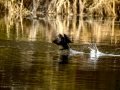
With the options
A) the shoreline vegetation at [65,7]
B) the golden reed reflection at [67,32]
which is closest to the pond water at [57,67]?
the golden reed reflection at [67,32]

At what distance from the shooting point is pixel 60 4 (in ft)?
170

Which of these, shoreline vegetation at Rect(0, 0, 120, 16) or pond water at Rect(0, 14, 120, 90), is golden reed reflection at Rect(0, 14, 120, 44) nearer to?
pond water at Rect(0, 14, 120, 90)

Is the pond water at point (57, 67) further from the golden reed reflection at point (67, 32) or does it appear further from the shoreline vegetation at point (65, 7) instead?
the shoreline vegetation at point (65, 7)

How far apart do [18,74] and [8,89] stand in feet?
5.06

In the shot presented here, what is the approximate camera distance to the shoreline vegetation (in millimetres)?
50062

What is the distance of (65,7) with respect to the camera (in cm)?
5522

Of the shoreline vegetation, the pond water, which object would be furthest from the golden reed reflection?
the shoreline vegetation

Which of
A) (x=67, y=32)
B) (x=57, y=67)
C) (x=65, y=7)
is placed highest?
(x=65, y=7)

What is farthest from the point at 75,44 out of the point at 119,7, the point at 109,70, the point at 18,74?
the point at 119,7

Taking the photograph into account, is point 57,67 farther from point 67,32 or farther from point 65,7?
point 65,7

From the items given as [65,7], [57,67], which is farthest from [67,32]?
[65,7]

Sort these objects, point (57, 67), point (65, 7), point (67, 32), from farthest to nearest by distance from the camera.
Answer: point (65, 7) < point (67, 32) < point (57, 67)

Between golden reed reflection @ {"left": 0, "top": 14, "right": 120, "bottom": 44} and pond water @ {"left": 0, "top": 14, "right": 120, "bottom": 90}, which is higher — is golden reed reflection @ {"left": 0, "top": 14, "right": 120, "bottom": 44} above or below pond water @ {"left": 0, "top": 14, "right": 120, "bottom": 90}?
above

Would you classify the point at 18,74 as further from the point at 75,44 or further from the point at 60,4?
the point at 60,4
